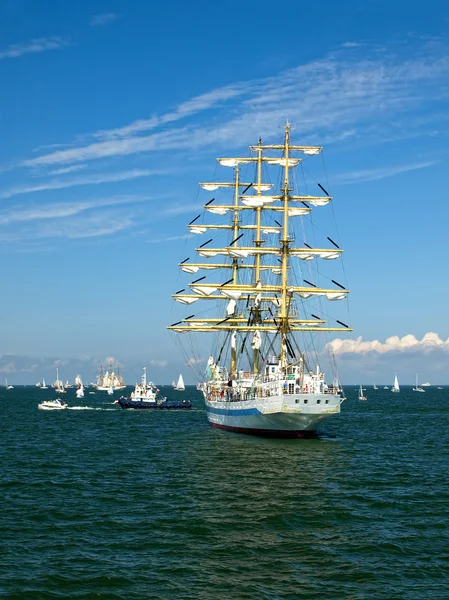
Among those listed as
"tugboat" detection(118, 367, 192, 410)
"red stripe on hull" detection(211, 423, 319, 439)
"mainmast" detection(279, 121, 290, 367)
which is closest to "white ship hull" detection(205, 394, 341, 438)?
"red stripe on hull" detection(211, 423, 319, 439)

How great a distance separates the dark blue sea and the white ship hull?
322 cm

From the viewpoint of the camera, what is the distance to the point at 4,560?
23.7 m

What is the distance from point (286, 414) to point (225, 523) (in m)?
30.6

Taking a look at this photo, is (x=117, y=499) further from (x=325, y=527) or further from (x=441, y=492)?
(x=441, y=492)

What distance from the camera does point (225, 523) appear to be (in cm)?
2923

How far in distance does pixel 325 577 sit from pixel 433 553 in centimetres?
544

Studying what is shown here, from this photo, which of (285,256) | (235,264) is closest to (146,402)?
(235,264)

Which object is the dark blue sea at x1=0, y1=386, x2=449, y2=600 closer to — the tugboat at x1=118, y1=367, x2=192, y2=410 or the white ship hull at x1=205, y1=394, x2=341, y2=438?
the white ship hull at x1=205, y1=394, x2=341, y2=438

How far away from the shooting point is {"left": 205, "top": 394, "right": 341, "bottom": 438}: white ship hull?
59.0 m

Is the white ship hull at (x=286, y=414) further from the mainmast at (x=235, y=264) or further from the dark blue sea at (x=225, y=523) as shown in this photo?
the mainmast at (x=235, y=264)

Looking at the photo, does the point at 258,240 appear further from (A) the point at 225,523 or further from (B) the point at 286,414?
(A) the point at 225,523

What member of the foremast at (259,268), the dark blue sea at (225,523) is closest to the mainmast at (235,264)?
the foremast at (259,268)

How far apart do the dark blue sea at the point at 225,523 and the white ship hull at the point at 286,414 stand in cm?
322

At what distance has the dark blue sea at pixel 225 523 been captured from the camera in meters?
21.4
